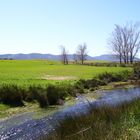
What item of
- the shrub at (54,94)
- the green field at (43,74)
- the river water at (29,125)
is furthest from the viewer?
the green field at (43,74)

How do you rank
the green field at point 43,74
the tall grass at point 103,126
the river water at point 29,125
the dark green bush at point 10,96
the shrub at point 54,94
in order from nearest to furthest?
the tall grass at point 103,126 → the river water at point 29,125 → the dark green bush at point 10,96 → the shrub at point 54,94 → the green field at point 43,74

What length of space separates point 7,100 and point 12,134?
880cm

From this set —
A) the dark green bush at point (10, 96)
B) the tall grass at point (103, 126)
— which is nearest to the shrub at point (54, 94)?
the dark green bush at point (10, 96)

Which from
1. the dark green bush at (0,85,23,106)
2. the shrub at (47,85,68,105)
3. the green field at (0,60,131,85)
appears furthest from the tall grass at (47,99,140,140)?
the green field at (0,60,131,85)

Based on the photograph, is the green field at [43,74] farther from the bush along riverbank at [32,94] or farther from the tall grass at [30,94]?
the tall grass at [30,94]

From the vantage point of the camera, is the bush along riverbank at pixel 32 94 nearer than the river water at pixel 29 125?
No

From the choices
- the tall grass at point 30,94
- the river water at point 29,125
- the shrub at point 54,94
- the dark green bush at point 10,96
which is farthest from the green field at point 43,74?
the river water at point 29,125

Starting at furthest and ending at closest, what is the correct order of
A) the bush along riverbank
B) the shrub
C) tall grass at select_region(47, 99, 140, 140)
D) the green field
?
the green field < the shrub < the bush along riverbank < tall grass at select_region(47, 99, 140, 140)

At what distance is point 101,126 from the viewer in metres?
11.0

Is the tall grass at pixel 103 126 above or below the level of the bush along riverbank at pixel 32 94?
above

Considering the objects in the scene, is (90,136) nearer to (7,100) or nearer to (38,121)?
(38,121)

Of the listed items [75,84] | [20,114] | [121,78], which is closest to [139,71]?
[121,78]

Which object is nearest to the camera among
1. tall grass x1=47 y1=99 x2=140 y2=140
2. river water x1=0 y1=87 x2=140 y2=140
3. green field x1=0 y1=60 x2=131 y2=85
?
tall grass x1=47 y1=99 x2=140 y2=140

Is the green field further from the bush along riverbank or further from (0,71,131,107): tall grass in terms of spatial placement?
(0,71,131,107): tall grass
